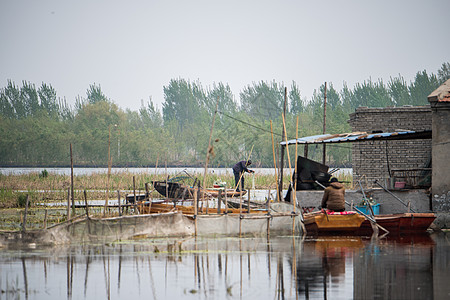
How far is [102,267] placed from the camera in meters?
10.9

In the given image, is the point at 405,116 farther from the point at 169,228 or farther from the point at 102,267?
the point at 102,267

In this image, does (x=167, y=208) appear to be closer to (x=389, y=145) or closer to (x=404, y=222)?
(x=404, y=222)

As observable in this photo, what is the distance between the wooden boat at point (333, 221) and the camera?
51.0ft

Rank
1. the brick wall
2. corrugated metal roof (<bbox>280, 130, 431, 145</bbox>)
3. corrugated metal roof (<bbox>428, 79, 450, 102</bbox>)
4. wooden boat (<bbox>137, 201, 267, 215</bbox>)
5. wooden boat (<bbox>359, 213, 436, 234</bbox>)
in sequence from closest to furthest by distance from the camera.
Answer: wooden boat (<bbox>359, 213, 436, 234</bbox>) < corrugated metal roof (<bbox>428, 79, 450, 102</bbox>) < wooden boat (<bbox>137, 201, 267, 215</bbox>) < corrugated metal roof (<bbox>280, 130, 431, 145</bbox>) < the brick wall

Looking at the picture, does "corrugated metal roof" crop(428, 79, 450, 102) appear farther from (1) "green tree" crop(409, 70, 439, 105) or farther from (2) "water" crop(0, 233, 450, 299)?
(1) "green tree" crop(409, 70, 439, 105)

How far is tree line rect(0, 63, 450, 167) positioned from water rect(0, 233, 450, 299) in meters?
53.0

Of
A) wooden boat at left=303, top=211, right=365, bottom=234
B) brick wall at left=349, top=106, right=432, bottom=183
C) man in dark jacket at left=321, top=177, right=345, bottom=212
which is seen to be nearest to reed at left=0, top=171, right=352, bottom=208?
brick wall at left=349, top=106, right=432, bottom=183

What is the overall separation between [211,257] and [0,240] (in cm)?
429

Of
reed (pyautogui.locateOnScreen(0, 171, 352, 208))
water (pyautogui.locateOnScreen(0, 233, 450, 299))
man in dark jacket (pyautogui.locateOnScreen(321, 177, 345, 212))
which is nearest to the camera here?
water (pyautogui.locateOnScreen(0, 233, 450, 299))

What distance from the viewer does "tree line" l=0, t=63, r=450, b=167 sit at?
71875mm

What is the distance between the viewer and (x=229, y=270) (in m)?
10.5

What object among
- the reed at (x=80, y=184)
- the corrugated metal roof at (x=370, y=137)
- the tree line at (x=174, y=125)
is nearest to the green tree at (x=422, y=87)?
the tree line at (x=174, y=125)

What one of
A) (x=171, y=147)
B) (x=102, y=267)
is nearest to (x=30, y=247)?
(x=102, y=267)

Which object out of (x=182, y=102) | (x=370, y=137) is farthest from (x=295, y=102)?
(x=370, y=137)
